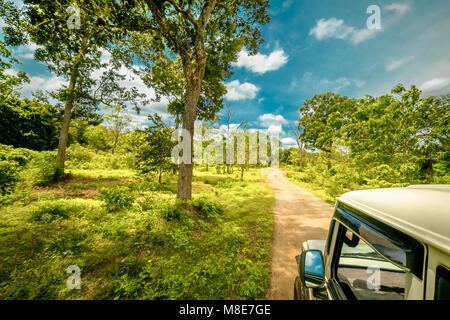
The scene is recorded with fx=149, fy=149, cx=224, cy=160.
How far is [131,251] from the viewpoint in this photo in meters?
3.94

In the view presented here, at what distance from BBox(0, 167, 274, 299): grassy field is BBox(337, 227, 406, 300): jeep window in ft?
6.67

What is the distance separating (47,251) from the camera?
12.0ft

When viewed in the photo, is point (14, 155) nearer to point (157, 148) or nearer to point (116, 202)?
point (116, 202)

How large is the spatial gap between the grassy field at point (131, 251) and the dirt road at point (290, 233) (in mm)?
257

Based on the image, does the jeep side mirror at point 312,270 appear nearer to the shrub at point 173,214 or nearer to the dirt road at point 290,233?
the dirt road at point 290,233

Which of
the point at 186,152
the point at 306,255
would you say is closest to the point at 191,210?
the point at 186,152

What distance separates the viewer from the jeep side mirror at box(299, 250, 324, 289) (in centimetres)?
146

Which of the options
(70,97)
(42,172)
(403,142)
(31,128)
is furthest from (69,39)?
(31,128)

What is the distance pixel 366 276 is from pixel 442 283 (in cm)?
141

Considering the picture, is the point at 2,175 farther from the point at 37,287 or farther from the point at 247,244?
the point at 247,244

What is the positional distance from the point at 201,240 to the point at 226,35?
32.1 feet

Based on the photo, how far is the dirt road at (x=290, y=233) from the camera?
3.25 m

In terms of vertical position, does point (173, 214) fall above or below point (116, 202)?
below

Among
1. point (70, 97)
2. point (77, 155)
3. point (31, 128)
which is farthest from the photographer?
point (77, 155)
